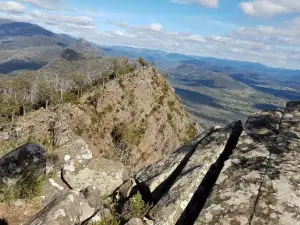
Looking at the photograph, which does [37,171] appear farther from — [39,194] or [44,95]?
[44,95]

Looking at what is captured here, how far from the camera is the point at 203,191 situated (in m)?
11.0

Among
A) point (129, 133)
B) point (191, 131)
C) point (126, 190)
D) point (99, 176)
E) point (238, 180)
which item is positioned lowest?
point (191, 131)

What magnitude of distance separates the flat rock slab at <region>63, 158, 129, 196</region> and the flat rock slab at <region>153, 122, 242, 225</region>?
5.08m

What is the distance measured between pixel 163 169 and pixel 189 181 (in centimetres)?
281

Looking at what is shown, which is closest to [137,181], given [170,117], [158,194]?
[158,194]

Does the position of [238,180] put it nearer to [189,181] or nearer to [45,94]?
[189,181]

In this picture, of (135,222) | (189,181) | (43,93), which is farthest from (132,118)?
(135,222)

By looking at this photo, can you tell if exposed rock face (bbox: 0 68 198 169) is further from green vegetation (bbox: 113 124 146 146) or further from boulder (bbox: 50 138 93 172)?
boulder (bbox: 50 138 93 172)

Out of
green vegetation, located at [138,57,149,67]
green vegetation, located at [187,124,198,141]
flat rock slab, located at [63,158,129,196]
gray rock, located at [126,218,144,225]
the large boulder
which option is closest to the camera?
the large boulder

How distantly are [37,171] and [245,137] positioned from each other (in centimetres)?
982

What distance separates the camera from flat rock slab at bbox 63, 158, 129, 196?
16.5m

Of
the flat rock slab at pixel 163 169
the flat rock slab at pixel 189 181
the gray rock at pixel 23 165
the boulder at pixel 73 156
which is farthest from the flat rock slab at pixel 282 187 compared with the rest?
the gray rock at pixel 23 165

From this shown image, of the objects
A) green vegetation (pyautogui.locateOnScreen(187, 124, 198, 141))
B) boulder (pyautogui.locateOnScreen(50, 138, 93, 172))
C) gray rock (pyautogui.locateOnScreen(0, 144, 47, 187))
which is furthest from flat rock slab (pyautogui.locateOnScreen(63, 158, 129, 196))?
green vegetation (pyautogui.locateOnScreen(187, 124, 198, 141))

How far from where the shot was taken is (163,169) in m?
13.8
